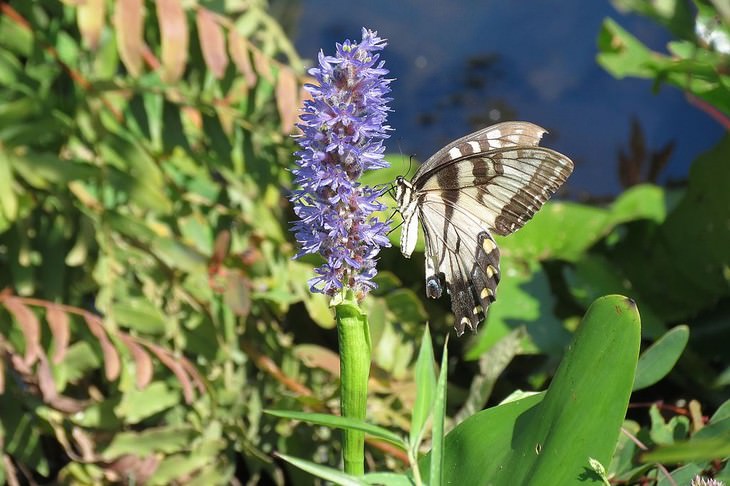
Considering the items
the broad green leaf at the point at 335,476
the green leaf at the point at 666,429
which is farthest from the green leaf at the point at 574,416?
the green leaf at the point at 666,429

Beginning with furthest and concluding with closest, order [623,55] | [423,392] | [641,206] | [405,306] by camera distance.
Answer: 1. [641,206]
2. [623,55]
3. [405,306]
4. [423,392]

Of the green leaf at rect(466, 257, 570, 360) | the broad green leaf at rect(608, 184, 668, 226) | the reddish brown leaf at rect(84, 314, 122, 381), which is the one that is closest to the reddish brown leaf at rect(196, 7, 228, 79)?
the reddish brown leaf at rect(84, 314, 122, 381)

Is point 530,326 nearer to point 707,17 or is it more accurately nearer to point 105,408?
point 707,17

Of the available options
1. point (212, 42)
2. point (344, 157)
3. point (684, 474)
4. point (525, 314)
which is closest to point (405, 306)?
point (525, 314)

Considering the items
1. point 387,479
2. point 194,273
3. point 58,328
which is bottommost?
point 387,479

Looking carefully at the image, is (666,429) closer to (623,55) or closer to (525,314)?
(525,314)

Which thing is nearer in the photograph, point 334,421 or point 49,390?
point 334,421
